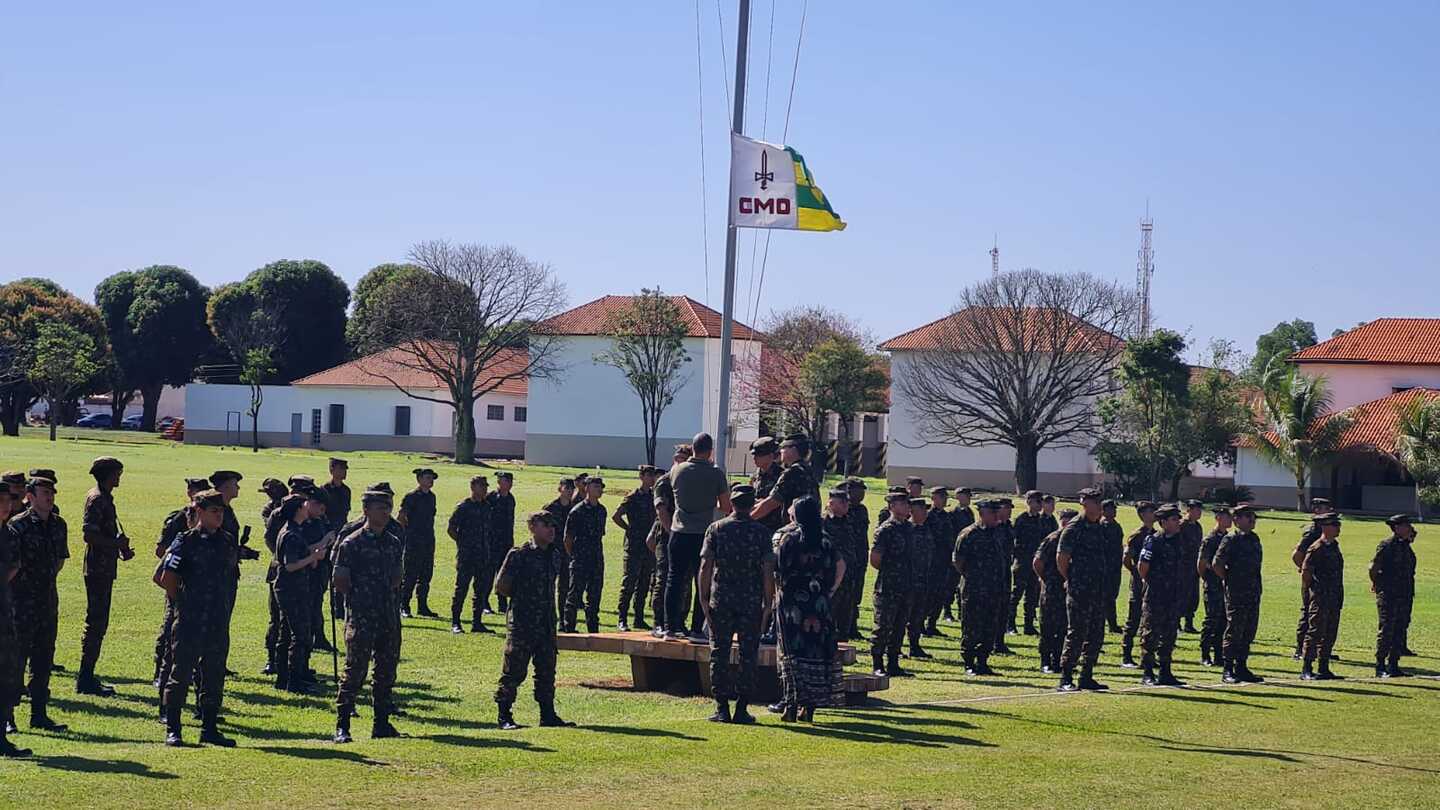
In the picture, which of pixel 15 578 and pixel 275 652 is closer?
pixel 15 578

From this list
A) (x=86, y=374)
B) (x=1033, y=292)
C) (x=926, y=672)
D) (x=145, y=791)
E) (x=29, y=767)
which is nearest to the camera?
(x=145, y=791)

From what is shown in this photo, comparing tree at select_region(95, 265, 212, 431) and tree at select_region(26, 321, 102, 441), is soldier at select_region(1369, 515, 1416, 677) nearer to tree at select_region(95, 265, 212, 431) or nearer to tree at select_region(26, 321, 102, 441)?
tree at select_region(26, 321, 102, 441)

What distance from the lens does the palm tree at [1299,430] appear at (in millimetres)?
64250

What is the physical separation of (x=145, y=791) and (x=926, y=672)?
9.90 metres

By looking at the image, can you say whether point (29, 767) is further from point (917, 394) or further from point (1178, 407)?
point (917, 394)

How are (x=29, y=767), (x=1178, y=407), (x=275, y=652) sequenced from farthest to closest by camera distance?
(x=1178, y=407)
(x=275, y=652)
(x=29, y=767)

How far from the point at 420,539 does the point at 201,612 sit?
9005mm

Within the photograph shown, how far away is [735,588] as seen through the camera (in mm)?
12664

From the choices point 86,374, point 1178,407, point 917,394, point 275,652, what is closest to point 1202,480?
point 1178,407

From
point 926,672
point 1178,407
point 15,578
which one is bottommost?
point 926,672

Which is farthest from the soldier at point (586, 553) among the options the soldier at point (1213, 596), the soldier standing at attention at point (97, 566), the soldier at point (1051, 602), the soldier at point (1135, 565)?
the soldier at point (1213, 596)

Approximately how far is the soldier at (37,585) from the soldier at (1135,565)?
10.8 metres

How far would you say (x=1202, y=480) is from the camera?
240 ft

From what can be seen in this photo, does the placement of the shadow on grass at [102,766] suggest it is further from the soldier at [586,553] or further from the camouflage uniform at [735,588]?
the soldier at [586,553]
